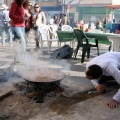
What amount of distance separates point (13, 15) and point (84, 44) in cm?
262

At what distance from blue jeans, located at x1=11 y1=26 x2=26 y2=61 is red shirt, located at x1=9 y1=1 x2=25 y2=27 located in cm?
15

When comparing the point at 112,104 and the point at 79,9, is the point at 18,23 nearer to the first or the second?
the point at 112,104

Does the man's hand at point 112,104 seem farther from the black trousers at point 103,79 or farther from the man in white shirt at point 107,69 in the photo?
the black trousers at point 103,79

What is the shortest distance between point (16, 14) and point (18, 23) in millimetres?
268

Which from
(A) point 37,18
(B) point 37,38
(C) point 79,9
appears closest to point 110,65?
(A) point 37,18

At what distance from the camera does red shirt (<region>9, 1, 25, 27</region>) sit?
627 cm

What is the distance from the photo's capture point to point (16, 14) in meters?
6.44

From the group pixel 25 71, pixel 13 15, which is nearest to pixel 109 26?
pixel 13 15

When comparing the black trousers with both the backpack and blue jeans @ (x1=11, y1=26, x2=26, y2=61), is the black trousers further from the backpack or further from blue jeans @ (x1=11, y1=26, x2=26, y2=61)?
the backpack

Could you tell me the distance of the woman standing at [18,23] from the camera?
629cm

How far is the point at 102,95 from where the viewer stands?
4.41 m

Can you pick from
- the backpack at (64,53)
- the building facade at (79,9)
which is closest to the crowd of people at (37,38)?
the backpack at (64,53)

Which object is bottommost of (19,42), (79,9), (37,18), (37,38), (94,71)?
(94,71)

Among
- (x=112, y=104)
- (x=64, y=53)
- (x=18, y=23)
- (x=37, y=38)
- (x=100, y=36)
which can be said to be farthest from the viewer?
(x=37, y=38)
